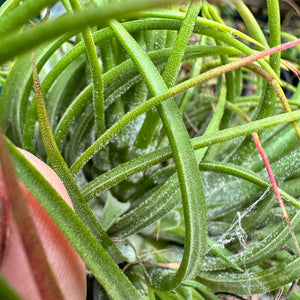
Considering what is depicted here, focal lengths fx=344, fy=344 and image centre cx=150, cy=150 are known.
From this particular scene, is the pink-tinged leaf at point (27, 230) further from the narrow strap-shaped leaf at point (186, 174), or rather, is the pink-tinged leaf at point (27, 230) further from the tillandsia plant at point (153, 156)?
the narrow strap-shaped leaf at point (186, 174)

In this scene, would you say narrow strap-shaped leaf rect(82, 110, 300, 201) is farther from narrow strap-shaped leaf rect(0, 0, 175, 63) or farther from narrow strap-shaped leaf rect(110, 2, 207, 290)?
narrow strap-shaped leaf rect(0, 0, 175, 63)

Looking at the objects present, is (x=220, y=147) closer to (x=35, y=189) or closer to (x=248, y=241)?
(x=248, y=241)

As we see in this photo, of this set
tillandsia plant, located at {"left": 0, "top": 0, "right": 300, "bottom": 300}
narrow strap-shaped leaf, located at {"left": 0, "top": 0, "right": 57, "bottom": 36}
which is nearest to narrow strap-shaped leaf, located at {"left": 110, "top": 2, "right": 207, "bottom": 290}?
tillandsia plant, located at {"left": 0, "top": 0, "right": 300, "bottom": 300}

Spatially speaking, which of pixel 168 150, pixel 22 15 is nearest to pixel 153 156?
pixel 168 150

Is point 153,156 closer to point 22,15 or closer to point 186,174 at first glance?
point 186,174

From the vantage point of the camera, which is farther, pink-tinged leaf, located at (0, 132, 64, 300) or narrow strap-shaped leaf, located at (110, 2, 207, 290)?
narrow strap-shaped leaf, located at (110, 2, 207, 290)

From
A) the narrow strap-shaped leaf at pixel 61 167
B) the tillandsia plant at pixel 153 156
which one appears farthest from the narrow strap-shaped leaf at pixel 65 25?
the narrow strap-shaped leaf at pixel 61 167

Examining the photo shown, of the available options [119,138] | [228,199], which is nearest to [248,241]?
[228,199]

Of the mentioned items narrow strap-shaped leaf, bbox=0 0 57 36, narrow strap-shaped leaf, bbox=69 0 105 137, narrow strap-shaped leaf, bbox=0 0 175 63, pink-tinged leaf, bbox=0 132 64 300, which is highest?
narrow strap-shaped leaf, bbox=69 0 105 137

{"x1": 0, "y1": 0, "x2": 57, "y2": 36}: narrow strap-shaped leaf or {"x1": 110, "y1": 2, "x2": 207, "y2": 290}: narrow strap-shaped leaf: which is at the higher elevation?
{"x1": 0, "y1": 0, "x2": 57, "y2": 36}: narrow strap-shaped leaf
